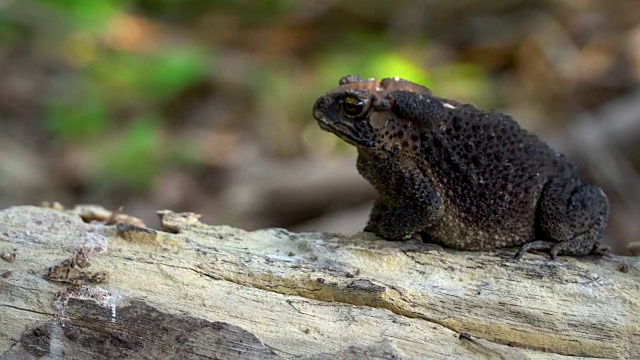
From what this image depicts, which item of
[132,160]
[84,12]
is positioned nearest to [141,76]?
[84,12]

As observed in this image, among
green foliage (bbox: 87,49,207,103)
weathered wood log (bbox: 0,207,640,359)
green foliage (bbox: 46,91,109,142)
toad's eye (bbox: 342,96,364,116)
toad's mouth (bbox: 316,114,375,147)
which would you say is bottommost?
weathered wood log (bbox: 0,207,640,359)

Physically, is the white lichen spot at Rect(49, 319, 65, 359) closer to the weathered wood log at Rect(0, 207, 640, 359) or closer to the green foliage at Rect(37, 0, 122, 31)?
the weathered wood log at Rect(0, 207, 640, 359)

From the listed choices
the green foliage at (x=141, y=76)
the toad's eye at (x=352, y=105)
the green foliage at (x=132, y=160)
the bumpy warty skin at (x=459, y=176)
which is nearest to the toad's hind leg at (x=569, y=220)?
the bumpy warty skin at (x=459, y=176)

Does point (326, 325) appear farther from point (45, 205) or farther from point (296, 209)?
point (296, 209)

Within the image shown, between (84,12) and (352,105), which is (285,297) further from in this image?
(84,12)

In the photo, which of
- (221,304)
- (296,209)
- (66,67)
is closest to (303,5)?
(66,67)

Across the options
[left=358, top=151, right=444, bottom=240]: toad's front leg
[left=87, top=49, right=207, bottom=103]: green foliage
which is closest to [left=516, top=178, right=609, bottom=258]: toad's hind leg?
[left=358, top=151, right=444, bottom=240]: toad's front leg
